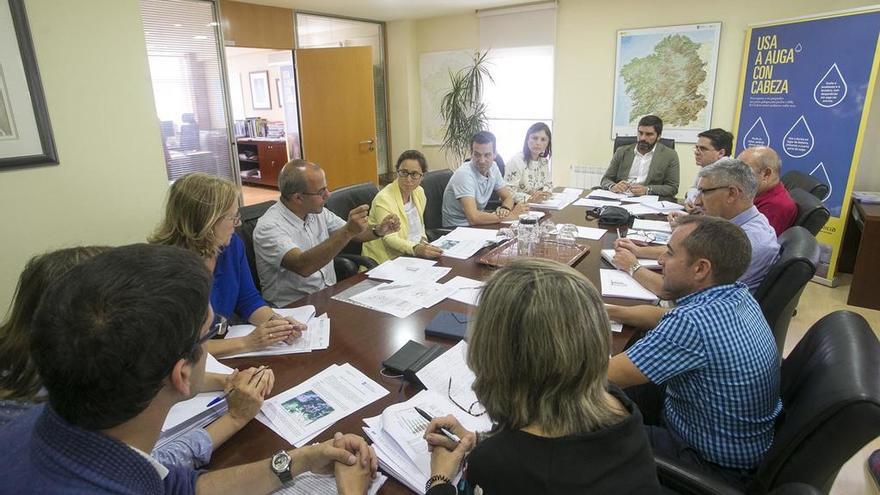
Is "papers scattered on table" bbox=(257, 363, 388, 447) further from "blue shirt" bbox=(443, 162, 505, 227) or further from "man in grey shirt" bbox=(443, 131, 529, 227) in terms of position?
"blue shirt" bbox=(443, 162, 505, 227)

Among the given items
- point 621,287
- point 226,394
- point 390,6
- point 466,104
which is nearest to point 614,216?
point 621,287

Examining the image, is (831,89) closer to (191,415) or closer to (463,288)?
(463,288)

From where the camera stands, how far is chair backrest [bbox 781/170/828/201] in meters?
2.92

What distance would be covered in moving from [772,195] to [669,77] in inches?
101


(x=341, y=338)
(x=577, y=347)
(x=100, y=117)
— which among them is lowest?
(x=341, y=338)

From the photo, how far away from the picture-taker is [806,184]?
3.08 meters

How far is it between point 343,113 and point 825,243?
4836 mm

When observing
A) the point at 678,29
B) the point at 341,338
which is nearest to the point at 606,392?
the point at 341,338

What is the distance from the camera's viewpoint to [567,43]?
204 inches

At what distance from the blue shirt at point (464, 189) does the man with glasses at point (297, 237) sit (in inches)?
44.7

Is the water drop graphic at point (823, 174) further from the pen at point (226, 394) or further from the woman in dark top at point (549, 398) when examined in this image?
the pen at point (226, 394)

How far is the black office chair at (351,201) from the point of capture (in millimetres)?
2762

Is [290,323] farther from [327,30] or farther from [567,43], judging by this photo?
[327,30]

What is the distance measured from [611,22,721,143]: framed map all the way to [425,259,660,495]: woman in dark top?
4545 mm
